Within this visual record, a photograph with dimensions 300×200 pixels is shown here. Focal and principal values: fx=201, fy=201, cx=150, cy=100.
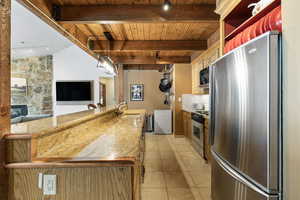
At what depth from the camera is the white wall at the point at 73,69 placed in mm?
8297

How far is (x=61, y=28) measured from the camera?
338 cm

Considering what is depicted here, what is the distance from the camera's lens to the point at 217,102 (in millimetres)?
1866

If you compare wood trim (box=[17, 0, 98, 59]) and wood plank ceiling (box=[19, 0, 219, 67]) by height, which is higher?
wood plank ceiling (box=[19, 0, 219, 67])

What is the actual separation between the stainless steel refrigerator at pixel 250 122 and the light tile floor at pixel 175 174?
1047mm

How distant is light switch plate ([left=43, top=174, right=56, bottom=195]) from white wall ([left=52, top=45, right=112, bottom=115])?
732cm

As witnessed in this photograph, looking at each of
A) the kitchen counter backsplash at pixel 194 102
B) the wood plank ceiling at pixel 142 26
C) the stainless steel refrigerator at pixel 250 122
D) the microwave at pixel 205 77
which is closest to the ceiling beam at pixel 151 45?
the wood plank ceiling at pixel 142 26

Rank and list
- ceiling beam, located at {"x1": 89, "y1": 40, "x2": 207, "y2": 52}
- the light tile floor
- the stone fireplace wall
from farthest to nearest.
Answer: the stone fireplace wall
ceiling beam, located at {"x1": 89, "y1": 40, "x2": 207, "y2": 52}
the light tile floor

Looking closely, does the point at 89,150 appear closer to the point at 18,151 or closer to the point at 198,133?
the point at 18,151

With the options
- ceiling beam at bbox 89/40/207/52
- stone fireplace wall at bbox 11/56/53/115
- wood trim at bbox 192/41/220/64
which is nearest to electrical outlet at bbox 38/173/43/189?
wood trim at bbox 192/41/220/64

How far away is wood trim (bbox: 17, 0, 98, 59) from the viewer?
8.04 feet

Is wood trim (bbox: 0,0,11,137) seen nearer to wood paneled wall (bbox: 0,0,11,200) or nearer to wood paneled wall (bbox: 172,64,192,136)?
wood paneled wall (bbox: 0,0,11,200)

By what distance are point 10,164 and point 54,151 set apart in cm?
27

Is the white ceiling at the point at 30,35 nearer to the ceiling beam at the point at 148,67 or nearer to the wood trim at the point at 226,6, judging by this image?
the ceiling beam at the point at 148,67

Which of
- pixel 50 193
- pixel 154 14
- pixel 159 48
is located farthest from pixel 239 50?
pixel 159 48
